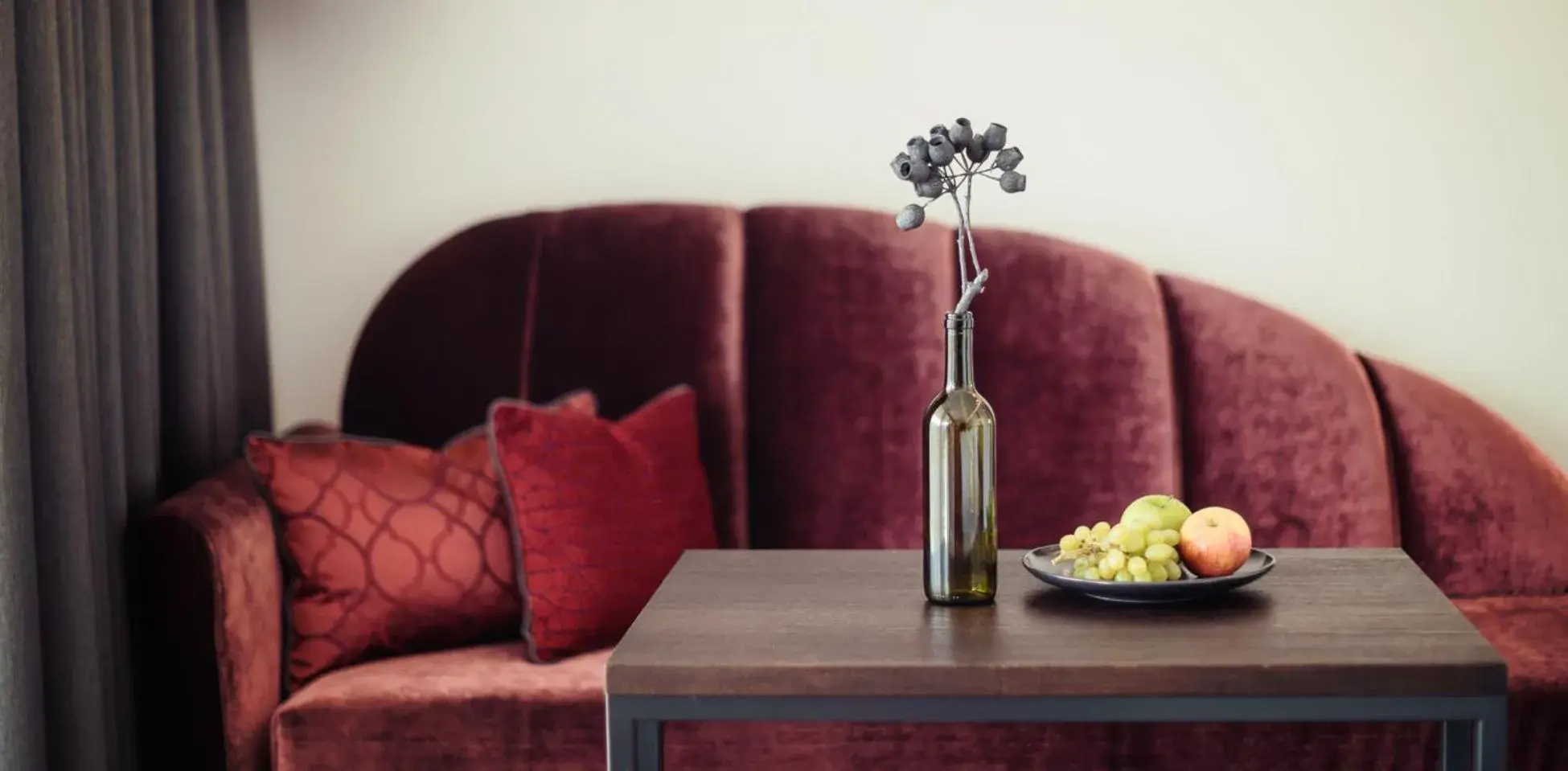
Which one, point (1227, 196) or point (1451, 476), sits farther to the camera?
point (1227, 196)

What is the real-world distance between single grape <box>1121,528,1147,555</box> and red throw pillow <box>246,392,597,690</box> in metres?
0.99

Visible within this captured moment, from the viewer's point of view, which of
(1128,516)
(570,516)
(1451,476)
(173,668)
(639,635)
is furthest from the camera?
(1451,476)

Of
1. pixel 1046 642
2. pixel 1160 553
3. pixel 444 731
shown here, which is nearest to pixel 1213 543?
pixel 1160 553

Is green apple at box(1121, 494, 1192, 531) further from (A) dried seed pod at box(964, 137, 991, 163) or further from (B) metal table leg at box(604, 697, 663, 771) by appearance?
(B) metal table leg at box(604, 697, 663, 771)

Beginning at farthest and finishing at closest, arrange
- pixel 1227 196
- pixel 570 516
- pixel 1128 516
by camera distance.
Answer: pixel 1227 196
pixel 570 516
pixel 1128 516

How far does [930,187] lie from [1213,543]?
0.49m

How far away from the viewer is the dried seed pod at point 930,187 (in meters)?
1.43

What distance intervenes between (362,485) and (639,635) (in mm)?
809

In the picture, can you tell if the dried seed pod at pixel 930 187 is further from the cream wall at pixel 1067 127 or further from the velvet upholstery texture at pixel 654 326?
the cream wall at pixel 1067 127

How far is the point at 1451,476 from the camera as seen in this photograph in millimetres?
2332

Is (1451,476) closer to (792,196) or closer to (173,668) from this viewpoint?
(792,196)

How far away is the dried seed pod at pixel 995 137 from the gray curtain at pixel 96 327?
127cm

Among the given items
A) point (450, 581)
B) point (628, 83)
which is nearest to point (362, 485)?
point (450, 581)

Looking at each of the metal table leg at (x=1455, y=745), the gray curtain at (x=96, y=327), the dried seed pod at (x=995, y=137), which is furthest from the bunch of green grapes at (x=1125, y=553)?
the gray curtain at (x=96, y=327)
